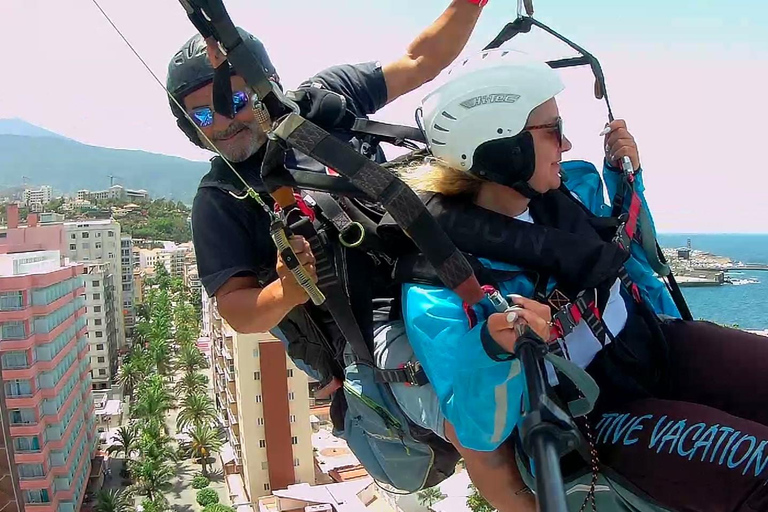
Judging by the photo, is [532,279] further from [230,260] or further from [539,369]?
[230,260]

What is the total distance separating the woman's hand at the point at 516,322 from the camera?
85cm

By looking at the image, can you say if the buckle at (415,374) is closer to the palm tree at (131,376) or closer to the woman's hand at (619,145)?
the woman's hand at (619,145)

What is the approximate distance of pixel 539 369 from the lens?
801 millimetres

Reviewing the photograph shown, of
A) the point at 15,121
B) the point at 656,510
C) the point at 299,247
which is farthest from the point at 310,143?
the point at 15,121

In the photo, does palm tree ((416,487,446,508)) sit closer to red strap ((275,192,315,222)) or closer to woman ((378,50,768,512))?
woman ((378,50,768,512))

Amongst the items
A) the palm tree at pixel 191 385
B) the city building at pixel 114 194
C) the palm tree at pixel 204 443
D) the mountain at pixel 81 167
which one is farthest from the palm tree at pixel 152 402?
the city building at pixel 114 194

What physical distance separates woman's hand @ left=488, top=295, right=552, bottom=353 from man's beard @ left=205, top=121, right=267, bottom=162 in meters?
0.65

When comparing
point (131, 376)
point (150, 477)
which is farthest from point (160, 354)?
point (150, 477)

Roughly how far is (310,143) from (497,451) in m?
0.56

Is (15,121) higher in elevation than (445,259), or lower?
higher

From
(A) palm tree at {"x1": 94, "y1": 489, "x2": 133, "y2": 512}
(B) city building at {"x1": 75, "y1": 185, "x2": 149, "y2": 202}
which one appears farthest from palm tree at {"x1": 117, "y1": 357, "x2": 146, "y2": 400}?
(B) city building at {"x1": 75, "y1": 185, "x2": 149, "y2": 202}

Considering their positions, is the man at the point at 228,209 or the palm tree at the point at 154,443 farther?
the palm tree at the point at 154,443

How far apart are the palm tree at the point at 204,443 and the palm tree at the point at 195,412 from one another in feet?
0.58

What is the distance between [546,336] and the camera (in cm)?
87
